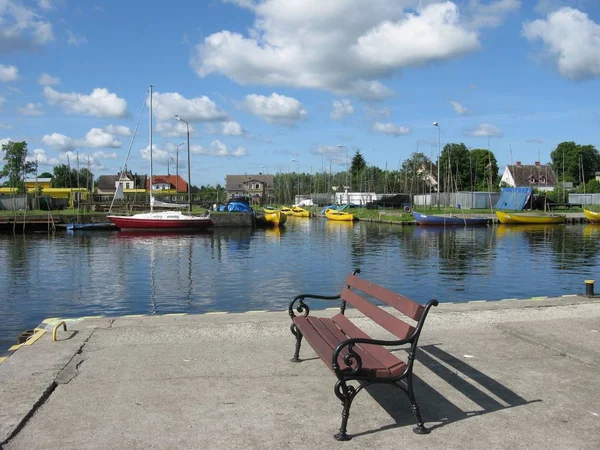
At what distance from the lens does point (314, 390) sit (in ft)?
19.4

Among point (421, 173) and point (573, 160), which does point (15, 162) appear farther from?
point (573, 160)

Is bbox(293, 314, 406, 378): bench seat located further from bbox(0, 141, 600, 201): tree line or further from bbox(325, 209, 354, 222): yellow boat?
bbox(0, 141, 600, 201): tree line

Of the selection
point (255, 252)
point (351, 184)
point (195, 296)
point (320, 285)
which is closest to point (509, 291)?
point (320, 285)

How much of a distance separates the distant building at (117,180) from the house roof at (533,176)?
84.0m

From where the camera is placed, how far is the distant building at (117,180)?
13388 cm

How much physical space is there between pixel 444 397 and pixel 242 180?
Answer: 167 m

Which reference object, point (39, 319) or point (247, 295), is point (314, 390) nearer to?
point (39, 319)

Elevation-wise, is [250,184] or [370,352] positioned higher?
[250,184]

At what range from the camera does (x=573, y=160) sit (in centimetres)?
13375

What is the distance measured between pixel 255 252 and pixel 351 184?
315 ft

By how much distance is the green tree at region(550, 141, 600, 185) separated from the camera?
133 meters

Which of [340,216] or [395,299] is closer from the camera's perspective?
[395,299]

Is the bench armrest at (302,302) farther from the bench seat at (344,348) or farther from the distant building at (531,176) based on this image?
the distant building at (531,176)

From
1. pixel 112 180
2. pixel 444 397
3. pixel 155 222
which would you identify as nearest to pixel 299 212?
pixel 155 222
